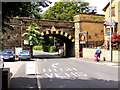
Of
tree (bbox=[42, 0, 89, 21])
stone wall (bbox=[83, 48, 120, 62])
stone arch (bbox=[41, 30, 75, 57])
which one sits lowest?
stone wall (bbox=[83, 48, 120, 62])

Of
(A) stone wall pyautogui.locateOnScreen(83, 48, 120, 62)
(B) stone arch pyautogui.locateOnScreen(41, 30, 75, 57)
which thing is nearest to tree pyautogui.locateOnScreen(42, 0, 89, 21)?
(B) stone arch pyautogui.locateOnScreen(41, 30, 75, 57)

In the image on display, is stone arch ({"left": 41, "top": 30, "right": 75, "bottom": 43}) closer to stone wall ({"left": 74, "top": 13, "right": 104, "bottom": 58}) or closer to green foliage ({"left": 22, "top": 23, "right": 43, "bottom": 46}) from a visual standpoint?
stone wall ({"left": 74, "top": 13, "right": 104, "bottom": 58})

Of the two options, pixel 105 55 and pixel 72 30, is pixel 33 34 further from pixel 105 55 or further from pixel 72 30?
pixel 105 55

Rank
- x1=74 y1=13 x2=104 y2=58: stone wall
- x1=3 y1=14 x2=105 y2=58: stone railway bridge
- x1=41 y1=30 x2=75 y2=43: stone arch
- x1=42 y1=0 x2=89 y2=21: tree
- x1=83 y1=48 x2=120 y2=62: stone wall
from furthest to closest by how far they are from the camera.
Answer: x1=42 y1=0 x2=89 y2=21: tree, x1=74 y1=13 x2=104 y2=58: stone wall, x1=41 y1=30 x2=75 y2=43: stone arch, x1=3 y1=14 x2=105 y2=58: stone railway bridge, x1=83 y1=48 x2=120 y2=62: stone wall

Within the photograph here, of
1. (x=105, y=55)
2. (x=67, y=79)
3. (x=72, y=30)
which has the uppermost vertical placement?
(x=72, y=30)

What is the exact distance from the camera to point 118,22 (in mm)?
30453

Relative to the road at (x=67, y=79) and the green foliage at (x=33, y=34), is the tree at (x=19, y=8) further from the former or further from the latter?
the green foliage at (x=33, y=34)

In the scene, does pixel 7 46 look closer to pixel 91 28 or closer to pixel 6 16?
pixel 91 28

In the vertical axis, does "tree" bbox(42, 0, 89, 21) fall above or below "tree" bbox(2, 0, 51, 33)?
above

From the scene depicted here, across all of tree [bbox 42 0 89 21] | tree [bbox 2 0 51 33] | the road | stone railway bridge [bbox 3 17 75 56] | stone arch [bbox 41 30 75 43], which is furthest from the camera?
tree [bbox 42 0 89 21]

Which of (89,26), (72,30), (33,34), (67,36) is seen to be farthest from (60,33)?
(89,26)

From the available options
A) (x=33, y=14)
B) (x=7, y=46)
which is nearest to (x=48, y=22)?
(x=7, y=46)

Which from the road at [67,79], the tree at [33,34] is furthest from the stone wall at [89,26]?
the road at [67,79]

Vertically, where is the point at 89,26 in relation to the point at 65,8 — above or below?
below
